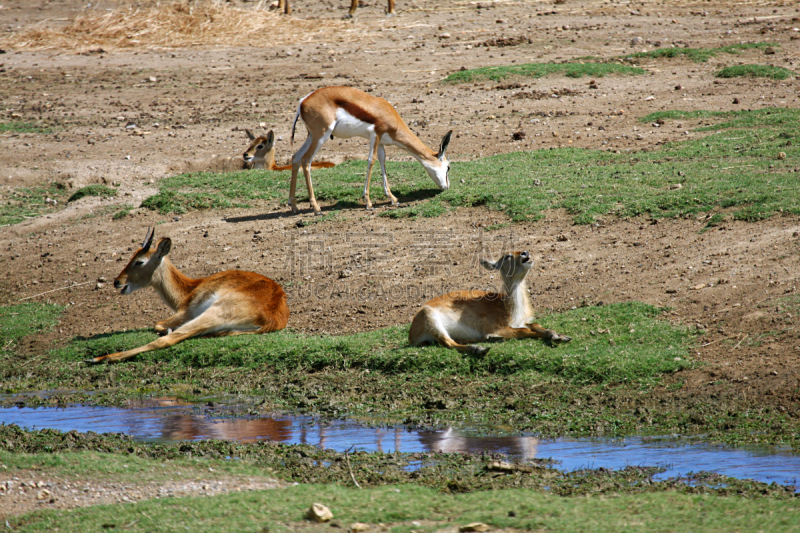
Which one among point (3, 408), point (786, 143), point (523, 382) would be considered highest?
point (786, 143)

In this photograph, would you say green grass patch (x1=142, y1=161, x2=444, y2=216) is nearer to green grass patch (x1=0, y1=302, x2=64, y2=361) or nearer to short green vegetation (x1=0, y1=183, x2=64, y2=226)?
short green vegetation (x1=0, y1=183, x2=64, y2=226)

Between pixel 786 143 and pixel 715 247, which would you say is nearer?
pixel 715 247

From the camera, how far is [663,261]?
8.32m

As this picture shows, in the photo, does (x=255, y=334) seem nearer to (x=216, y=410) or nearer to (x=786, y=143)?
(x=216, y=410)

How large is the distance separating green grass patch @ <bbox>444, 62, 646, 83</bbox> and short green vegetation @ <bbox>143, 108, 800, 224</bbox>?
3.01 meters

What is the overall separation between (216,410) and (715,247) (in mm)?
5045

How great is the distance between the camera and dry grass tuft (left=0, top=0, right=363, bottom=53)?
20609mm

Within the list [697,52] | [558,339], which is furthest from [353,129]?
[697,52]

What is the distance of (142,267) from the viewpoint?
8.59 metres

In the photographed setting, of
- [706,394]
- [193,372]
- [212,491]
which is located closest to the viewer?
[212,491]

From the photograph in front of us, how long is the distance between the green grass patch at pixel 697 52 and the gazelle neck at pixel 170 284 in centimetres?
1217

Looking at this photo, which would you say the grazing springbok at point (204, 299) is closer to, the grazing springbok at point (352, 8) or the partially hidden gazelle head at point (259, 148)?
the partially hidden gazelle head at point (259, 148)

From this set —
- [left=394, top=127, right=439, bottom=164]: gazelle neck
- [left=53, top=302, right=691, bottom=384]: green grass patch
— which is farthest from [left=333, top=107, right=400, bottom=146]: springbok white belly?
[left=53, top=302, right=691, bottom=384]: green grass patch

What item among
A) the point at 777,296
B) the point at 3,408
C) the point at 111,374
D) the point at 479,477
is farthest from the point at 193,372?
the point at 777,296
